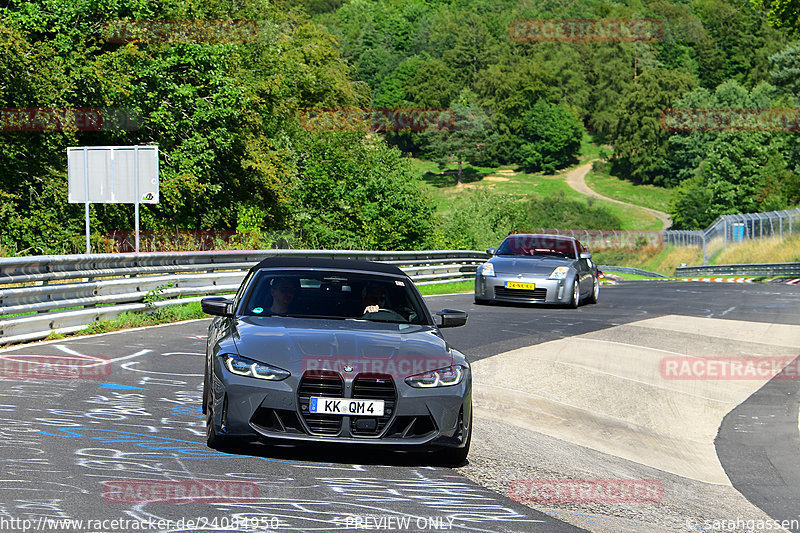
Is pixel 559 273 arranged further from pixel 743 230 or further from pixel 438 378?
pixel 743 230

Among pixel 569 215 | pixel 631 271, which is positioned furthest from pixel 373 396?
pixel 569 215

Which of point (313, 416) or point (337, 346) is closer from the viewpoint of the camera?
point (313, 416)

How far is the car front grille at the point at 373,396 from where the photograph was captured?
6.36 meters

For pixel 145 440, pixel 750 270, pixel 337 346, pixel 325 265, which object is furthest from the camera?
pixel 750 270

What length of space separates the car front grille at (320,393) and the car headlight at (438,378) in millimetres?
476

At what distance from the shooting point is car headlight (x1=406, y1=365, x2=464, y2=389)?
21.4ft

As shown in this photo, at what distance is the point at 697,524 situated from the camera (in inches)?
241

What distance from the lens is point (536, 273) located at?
20266 mm

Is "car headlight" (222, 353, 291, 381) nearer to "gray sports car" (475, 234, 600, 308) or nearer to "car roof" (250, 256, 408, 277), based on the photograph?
"car roof" (250, 256, 408, 277)

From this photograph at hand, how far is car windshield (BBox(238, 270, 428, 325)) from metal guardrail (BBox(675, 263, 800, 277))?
39325 millimetres

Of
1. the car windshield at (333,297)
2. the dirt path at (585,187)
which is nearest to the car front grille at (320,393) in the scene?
the car windshield at (333,297)

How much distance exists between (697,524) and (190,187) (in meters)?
28.7

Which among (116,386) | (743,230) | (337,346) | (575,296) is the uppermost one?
(337,346)

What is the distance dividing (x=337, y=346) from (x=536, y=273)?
1399cm
